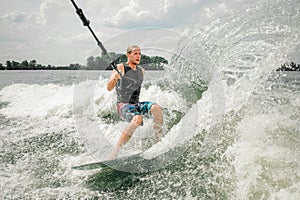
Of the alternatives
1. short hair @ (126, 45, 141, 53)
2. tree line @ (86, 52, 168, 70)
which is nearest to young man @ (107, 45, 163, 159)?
short hair @ (126, 45, 141, 53)

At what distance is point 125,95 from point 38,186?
2225 millimetres

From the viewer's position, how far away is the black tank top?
526 centimetres

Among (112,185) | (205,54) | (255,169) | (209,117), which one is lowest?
(112,185)

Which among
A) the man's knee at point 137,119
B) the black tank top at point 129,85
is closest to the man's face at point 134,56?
the black tank top at point 129,85

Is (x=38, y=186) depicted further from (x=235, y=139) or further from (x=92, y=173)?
(x=235, y=139)

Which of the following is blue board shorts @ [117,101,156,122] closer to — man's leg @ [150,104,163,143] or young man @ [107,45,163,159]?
young man @ [107,45,163,159]

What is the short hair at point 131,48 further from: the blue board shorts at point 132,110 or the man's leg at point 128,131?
the man's leg at point 128,131

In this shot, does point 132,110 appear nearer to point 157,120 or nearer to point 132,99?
point 132,99

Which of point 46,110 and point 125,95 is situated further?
point 46,110

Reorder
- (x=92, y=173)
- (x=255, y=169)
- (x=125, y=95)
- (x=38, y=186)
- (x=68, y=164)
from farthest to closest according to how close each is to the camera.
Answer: (x=125, y=95)
(x=68, y=164)
(x=92, y=173)
(x=38, y=186)
(x=255, y=169)

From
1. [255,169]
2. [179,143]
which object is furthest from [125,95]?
[255,169]

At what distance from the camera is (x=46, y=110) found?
10555mm

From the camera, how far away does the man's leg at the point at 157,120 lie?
539 centimetres

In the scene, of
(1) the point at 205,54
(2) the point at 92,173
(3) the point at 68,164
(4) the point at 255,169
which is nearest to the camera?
(4) the point at 255,169
